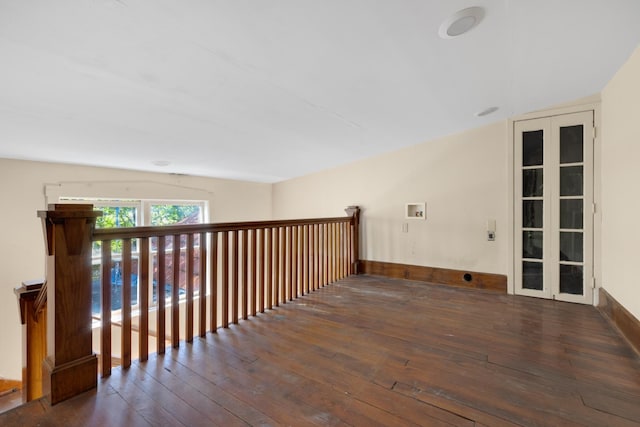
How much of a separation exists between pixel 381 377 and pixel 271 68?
2.03m

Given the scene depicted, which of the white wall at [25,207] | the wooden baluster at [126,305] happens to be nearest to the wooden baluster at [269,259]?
the wooden baluster at [126,305]

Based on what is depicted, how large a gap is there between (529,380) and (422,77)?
2075 millimetres

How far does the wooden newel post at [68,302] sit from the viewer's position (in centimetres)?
149

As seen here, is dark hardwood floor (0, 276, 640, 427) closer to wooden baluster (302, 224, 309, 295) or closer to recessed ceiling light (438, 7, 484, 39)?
wooden baluster (302, 224, 309, 295)

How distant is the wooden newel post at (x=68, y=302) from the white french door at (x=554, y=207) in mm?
3814

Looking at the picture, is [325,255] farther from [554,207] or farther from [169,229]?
[554,207]

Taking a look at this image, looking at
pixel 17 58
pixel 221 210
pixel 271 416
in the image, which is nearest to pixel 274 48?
pixel 17 58

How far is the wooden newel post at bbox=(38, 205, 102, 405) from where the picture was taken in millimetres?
1489

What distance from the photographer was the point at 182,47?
65.4 inches

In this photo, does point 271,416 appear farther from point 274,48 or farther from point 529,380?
point 274,48

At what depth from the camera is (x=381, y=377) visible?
1.70m

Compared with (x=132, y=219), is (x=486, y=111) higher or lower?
higher

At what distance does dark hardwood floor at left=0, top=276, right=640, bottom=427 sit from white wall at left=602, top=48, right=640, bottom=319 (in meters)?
0.40

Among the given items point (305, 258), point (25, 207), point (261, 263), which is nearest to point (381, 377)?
point (261, 263)
